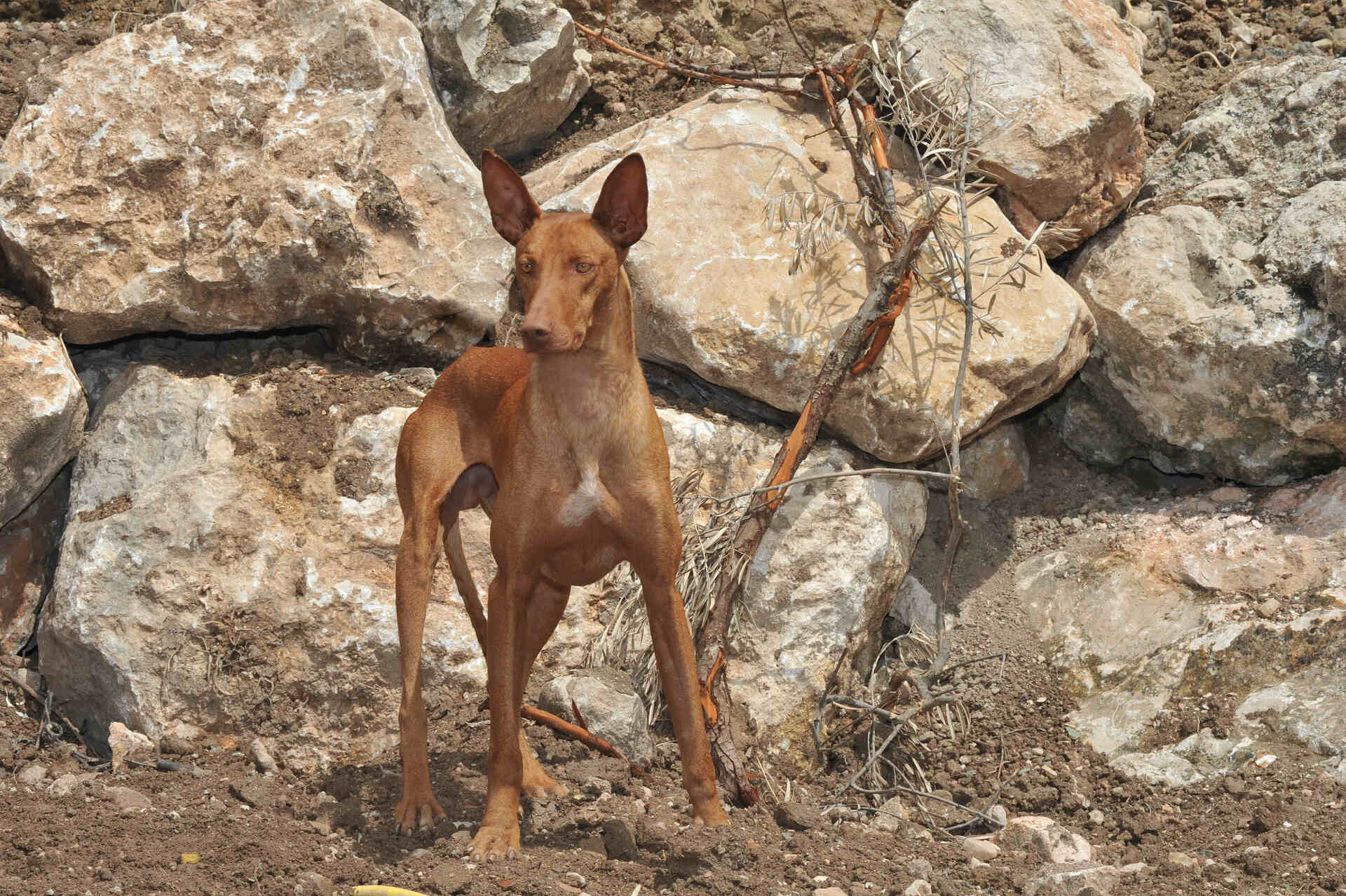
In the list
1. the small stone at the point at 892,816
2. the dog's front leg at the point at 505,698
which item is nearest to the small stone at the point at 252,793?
the dog's front leg at the point at 505,698

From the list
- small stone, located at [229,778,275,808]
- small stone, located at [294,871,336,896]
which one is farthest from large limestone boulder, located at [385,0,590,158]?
small stone, located at [294,871,336,896]

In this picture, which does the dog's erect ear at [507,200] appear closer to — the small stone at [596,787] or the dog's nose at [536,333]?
the dog's nose at [536,333]

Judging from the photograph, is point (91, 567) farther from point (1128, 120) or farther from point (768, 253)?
point (1128, 120)

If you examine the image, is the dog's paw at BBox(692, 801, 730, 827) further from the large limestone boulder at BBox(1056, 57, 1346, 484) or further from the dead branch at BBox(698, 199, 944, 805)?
the large limestone boulder at BBox(1056, 57, 1346, 484)

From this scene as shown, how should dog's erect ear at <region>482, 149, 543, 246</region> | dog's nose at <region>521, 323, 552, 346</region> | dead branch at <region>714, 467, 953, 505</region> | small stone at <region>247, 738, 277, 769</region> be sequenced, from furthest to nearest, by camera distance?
dead branch at <region>714, 467, 953, 505</region>, small stone at <region>247, 738, 277, 769</region>, dog's erect ear at <region>482, 149, 543, 246</region>, dog's nose at <region>521, 323, 552, 346</region>

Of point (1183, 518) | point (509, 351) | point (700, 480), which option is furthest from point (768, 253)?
point (1183, 518)

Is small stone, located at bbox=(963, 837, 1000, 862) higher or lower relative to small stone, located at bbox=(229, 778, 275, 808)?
lower

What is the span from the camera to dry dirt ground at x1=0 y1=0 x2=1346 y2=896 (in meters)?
4.36

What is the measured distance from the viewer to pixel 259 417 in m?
6.27

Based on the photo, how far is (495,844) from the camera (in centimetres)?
441

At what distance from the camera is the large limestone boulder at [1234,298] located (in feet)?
21.2

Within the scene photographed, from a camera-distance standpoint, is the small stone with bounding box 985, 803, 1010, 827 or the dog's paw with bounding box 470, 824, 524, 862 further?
the small stone with bounding box 985, 803, 1010, 827

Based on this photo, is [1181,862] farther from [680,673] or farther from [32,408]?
[32,408]

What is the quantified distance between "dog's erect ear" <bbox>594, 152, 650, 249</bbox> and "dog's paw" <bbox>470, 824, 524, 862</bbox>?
6.53 feet
